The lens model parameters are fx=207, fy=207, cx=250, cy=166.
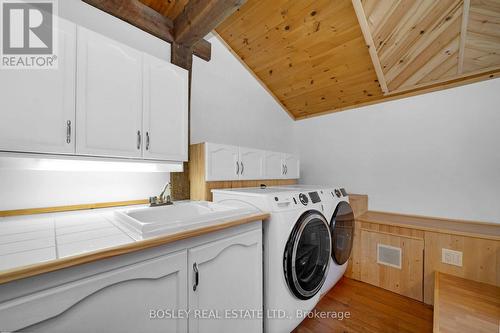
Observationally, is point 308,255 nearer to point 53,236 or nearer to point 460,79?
point 53,236

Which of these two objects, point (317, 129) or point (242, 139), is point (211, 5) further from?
point (317, 129)

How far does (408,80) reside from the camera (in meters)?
2.36

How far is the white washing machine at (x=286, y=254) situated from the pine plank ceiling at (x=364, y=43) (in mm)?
1668

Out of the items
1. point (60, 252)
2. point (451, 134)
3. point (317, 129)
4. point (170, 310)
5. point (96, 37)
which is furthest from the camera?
point (317, 129)

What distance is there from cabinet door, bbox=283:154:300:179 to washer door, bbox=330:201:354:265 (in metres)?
0.78

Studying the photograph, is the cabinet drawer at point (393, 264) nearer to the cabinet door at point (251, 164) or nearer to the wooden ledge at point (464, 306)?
the wooden ledge at point (464, 306)

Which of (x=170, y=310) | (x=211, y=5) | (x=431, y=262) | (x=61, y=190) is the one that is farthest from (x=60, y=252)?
(x=431, y=262)

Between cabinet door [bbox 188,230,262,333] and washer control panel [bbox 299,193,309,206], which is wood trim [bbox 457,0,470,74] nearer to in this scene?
washer control panel [bbox 299,193,309,206]

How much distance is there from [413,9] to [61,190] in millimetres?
3067

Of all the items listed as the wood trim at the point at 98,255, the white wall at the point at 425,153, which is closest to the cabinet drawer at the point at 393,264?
the white wall at the point at 425,153

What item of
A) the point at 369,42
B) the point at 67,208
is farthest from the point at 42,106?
the point at 369,42

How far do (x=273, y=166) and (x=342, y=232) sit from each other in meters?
1.00

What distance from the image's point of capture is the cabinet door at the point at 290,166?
8.79 feet

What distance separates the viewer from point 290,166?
2758 mm
